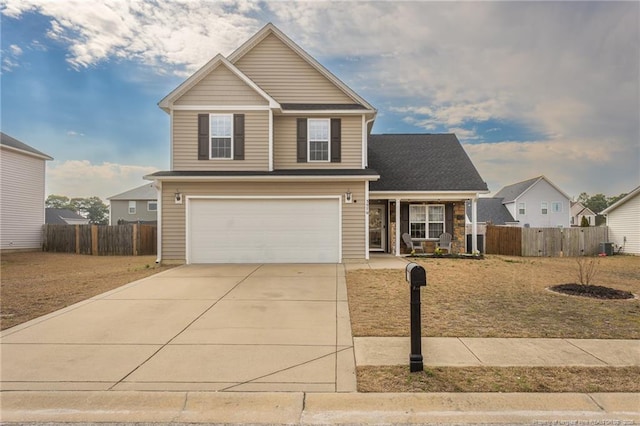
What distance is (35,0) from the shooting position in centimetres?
1276

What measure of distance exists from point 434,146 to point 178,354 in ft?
57.4

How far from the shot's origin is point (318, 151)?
14641 mm

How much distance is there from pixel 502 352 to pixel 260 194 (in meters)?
10.2

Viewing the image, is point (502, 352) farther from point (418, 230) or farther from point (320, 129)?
point (418, 230)

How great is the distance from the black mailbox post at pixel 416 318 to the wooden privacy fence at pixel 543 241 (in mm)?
17832

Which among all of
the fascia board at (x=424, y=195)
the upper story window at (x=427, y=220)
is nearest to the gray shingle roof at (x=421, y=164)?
the fascia board at (x=424, y=195)

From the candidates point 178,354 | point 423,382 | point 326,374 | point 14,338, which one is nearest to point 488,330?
point 423,382

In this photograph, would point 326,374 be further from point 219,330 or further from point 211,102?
point 211,102

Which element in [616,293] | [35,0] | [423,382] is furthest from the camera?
[35,0]

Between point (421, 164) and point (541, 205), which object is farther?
point (541, 205)

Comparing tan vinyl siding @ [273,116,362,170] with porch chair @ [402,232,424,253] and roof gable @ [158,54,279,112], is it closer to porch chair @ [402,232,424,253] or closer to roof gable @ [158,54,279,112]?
roof gable @ [158,54,279,112]

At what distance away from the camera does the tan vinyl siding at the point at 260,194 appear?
13.3 m

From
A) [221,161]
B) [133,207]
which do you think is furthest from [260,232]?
[133,207]

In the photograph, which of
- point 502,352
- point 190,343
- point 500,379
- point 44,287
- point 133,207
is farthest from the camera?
point 133,207
